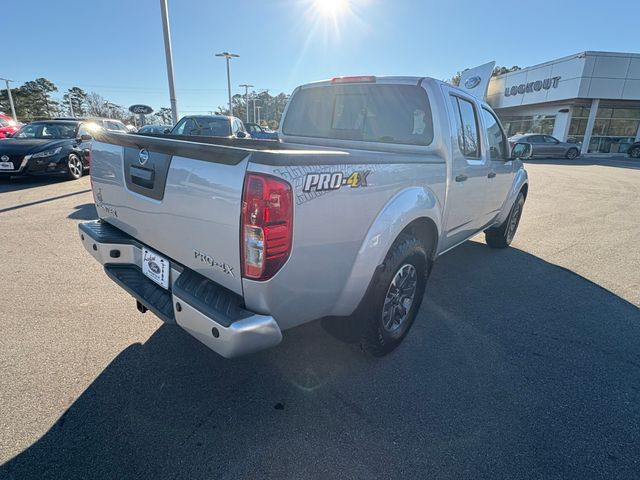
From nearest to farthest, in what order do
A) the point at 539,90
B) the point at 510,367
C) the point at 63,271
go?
the point at 510,367 < the point at 63,271 < the point at 539,90

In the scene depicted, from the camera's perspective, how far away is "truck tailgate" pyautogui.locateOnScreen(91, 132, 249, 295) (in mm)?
1702

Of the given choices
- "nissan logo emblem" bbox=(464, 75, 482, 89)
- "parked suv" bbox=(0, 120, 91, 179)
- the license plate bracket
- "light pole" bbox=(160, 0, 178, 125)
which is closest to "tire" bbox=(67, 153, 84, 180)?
A: "parked suv" bbox=(0, 120, 91, 179)

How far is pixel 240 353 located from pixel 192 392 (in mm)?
864

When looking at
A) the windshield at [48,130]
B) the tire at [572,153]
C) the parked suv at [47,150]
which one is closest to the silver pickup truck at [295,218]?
the parked suv at [47,150]

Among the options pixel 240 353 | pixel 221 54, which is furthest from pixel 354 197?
pixel 221 54

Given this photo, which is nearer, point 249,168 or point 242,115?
point 249,168

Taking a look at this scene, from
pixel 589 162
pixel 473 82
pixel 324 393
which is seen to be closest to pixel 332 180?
pixel 324 393

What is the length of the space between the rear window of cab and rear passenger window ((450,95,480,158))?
1.27 feet

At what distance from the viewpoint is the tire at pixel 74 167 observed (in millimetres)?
9248

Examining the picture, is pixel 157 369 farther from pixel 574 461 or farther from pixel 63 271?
pixel 574 461

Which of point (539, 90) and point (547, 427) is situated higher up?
point (539, 90)

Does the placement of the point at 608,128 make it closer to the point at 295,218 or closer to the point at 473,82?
the point at 473,82

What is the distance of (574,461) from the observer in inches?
76.4

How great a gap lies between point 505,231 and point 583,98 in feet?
85.3
